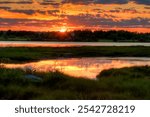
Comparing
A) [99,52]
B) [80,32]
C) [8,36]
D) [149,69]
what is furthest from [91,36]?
[149,69]

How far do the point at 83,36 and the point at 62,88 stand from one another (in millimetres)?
141955

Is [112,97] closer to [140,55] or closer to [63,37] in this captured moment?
[140,55]

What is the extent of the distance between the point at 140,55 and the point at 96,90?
48.5 metres

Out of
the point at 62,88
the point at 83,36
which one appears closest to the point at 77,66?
the point at 62,88

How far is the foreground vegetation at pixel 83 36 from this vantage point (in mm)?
162000

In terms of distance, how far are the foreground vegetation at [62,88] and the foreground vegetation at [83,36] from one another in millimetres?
130848

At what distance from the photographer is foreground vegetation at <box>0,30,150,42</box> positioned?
162000 mm

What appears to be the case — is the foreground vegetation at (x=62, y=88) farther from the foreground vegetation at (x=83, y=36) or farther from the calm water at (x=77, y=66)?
the foreground vegetation at (x=83, y=36)

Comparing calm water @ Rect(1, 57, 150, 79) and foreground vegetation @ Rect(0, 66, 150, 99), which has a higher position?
foreground vegetation @ Rect(0, 66, 150, 99)

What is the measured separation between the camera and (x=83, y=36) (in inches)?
6427

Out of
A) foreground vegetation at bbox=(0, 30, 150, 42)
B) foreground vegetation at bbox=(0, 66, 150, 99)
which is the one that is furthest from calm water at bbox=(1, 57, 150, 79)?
foreground vegetation at bbox=(0, 30, 150, 42)

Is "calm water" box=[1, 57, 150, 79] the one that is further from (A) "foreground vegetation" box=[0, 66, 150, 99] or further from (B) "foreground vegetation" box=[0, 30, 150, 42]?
(B) "foreground vegetation" box=[0, 30, 150, 42]

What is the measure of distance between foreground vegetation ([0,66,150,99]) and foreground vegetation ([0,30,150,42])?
131 metres

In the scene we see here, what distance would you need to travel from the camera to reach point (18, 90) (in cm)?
1977
